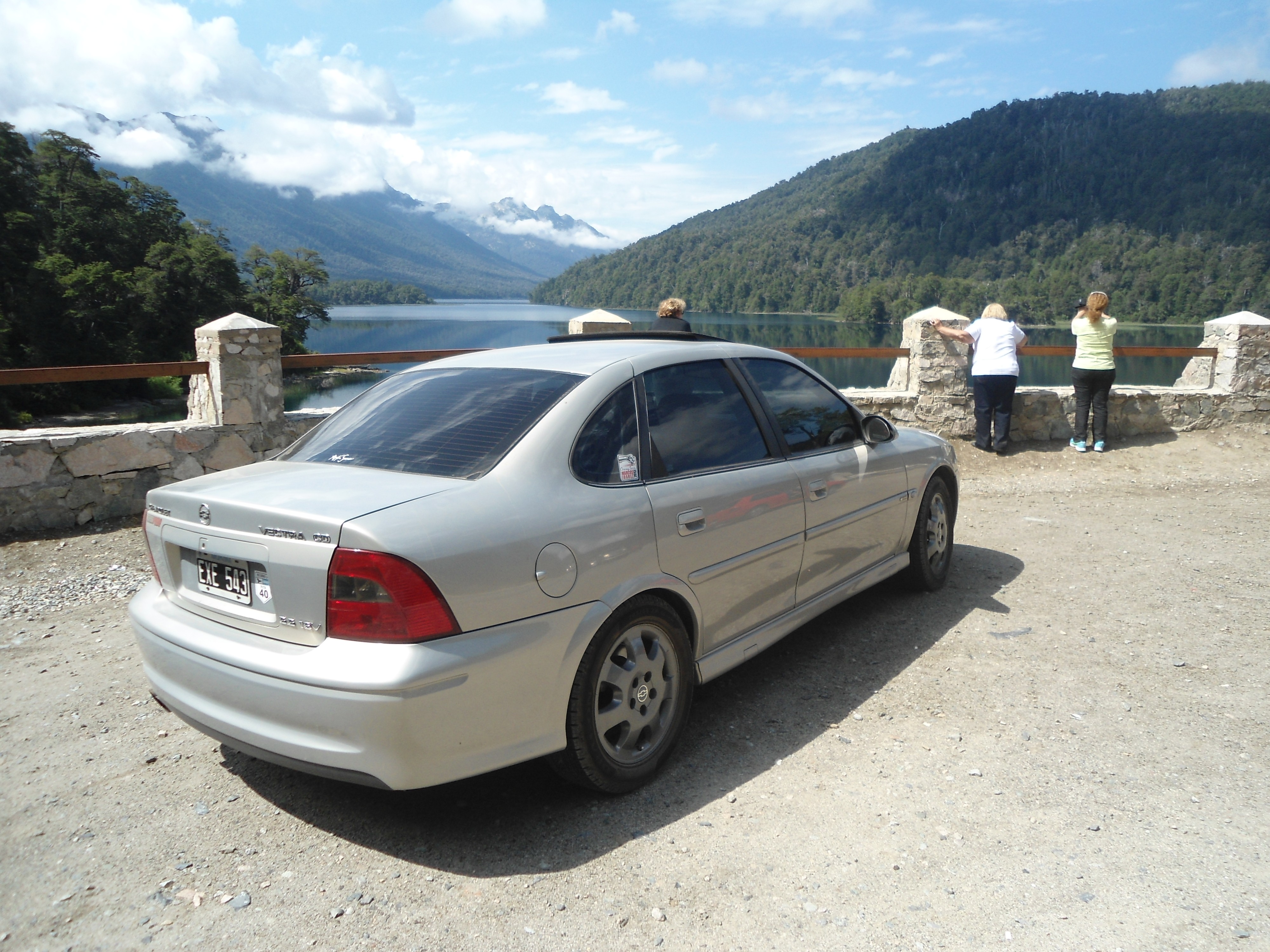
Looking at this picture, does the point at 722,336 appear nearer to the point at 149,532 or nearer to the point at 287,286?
the point at 149,532

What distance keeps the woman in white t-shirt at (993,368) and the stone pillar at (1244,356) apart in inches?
118

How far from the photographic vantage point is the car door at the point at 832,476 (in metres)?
3.70

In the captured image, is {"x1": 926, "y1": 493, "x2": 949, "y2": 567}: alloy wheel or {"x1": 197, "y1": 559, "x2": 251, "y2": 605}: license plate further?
{"x1": 926, "y1": 493, "x2": 949, "y2": 567}: alloy wheel

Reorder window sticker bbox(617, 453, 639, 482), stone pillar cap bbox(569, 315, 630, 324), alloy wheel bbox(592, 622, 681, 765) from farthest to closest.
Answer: stone pillar cap bbox(569, 315, 630, 324), window sticker bbox(617, 453, 639, 482), alloy wheel bbox(592, 622, 681, 765)

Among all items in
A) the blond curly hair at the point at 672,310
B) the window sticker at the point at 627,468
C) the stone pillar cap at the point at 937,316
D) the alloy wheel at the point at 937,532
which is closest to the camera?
the window sticker at the point at 627,468

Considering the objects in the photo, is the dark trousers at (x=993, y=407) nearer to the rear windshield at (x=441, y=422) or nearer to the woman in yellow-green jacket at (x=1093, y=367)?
the woman in yellow-green jacket at (x=1093, y=367)

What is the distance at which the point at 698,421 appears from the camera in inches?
129

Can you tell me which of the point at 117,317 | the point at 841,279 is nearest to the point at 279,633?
the point at 117,317

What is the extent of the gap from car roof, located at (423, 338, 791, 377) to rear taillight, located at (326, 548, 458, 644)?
1.11 m

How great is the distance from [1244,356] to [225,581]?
11654 mm

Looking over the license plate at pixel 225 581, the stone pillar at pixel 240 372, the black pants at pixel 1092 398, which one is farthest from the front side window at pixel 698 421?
the black pants at pixel 1092 398

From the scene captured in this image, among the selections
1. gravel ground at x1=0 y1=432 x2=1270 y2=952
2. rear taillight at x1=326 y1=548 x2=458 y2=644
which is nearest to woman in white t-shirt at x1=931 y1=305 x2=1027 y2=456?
gravel ground at x1=0 y1=432 x2=1270 y2=952

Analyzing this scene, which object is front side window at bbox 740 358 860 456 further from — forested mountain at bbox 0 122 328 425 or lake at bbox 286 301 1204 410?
forested mountain at bbox 0 122 328 425

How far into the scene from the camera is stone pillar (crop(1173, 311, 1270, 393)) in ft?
32.7
